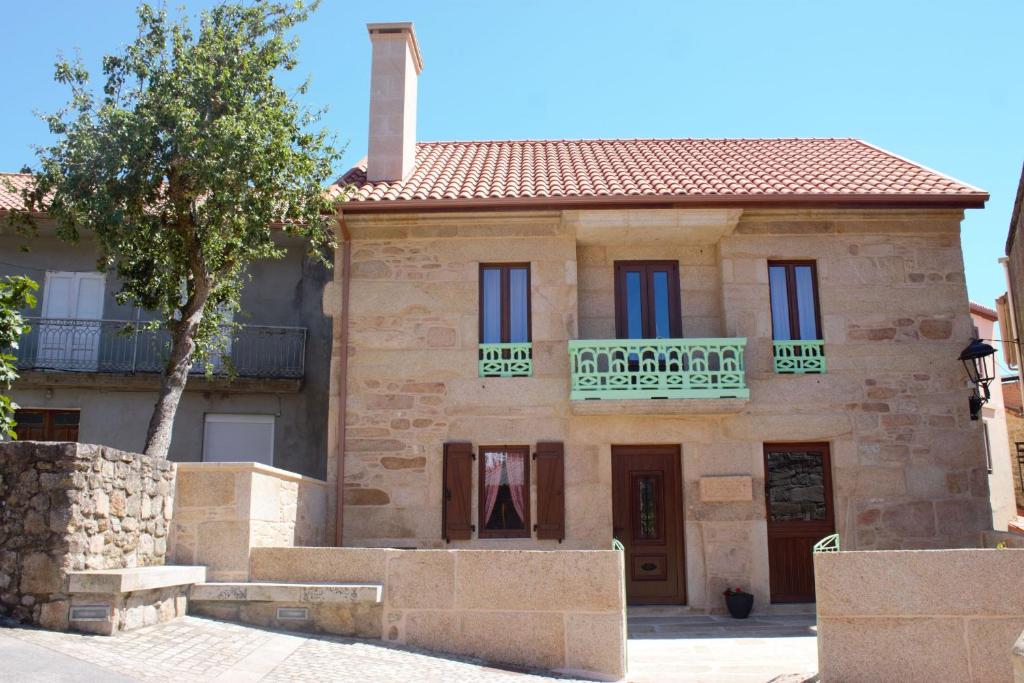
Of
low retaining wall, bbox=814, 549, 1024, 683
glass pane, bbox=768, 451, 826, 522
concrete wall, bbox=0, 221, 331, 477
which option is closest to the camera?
low retaining wall, bbox=814, 549, 1024, 683

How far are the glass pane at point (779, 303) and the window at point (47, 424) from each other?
11.4 meters

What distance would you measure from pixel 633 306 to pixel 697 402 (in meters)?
1.77

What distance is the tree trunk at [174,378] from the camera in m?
9.64

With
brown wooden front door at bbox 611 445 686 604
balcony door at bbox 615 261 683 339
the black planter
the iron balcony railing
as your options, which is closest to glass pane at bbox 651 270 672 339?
balcony door at bbox 615 261 683 339

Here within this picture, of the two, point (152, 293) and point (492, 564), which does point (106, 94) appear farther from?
point (492, 564)

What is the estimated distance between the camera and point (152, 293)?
1063 cm

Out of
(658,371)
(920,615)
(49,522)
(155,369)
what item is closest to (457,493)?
(658,371)

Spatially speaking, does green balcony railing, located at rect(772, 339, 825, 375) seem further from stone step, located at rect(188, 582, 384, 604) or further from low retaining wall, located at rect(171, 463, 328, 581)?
low retaining wall, located at rect(171, 463, 328, 581)

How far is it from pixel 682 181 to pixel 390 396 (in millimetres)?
5113

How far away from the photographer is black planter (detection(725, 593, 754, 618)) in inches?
433

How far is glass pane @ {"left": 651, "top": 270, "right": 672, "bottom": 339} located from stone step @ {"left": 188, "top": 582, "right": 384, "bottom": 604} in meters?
6.01

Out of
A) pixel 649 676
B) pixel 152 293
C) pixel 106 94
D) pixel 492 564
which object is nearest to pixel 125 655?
pixel 492 564

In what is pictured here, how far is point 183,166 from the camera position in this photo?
389 inches

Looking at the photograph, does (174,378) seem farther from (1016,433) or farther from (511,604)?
(1016,433)
